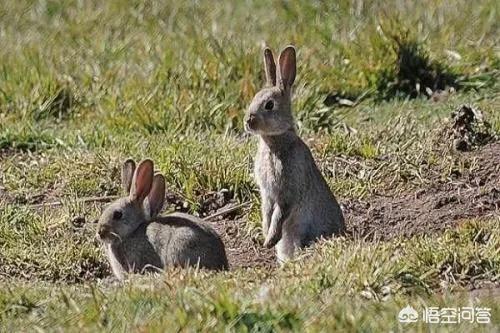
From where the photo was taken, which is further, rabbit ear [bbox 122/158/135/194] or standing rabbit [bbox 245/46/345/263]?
rabbit ear [bbox 122/158/135/194]

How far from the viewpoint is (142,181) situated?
8.09 metres

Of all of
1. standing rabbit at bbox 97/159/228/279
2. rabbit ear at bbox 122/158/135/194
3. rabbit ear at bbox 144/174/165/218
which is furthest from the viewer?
rabbit ear at bbox 122/158/135/194

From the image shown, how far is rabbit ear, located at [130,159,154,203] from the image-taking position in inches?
317

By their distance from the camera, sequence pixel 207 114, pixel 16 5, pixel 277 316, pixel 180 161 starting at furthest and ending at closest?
pixel 16 5, pixel 207 114, pixel 180 161, pixel 277 316

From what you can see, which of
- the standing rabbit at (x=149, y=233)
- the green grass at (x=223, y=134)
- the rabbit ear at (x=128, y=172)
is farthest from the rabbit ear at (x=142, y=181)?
the green grass at (x=223, y=134)

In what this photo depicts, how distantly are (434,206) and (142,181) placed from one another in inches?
61.0

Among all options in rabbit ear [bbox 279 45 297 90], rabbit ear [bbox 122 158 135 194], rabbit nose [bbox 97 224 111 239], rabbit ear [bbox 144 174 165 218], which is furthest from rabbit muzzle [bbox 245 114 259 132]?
rabbit nose [bbox 97 224 111 239]

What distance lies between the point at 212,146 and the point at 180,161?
422 mm

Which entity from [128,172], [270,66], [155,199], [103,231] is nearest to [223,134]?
[270,66]

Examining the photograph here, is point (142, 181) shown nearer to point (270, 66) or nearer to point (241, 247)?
point (241, 247)

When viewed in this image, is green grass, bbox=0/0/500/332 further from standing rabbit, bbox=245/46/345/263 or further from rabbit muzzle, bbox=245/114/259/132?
rabbit muzzle, bbox=245/114/259/132

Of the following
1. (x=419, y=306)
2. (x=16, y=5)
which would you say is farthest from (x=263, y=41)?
(x=419, y=306)

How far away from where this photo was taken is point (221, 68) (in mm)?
10469

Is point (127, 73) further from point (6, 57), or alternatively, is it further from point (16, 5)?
point (16, 5)
